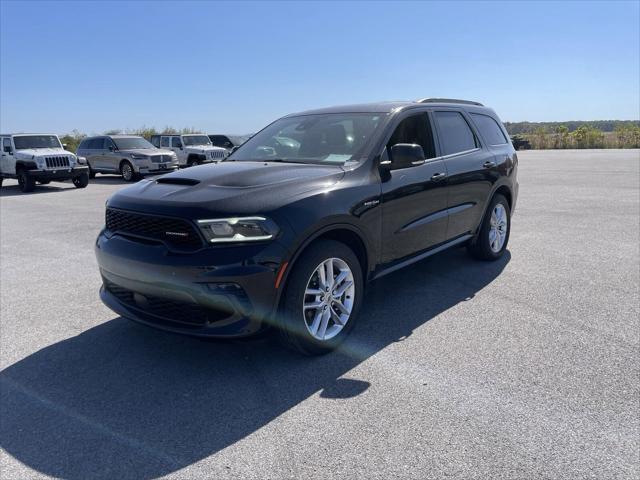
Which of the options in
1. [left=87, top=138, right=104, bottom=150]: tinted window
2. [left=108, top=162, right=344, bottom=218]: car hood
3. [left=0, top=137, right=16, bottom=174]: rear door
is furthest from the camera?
[left=87, top=138, right=104, bottom=150]: tinted window

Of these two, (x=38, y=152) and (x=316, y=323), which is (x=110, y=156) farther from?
(x=316, y=323)

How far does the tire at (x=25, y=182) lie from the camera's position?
A: 635 inches

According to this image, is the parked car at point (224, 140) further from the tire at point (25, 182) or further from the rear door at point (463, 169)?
the rear door at point (463, 169)

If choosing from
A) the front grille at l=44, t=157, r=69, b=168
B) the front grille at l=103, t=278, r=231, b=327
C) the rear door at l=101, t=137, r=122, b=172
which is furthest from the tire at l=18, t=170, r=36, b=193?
the front grille at l=103, t=278, r=231, b=327

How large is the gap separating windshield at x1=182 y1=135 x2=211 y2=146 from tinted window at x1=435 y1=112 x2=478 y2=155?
18448mm

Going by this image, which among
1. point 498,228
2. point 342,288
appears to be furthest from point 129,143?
point 342,288

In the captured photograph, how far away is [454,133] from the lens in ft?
17.0

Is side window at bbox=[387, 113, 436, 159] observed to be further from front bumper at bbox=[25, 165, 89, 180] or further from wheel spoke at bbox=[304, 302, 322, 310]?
front bumper at bbox=[25, 165, 89, 180]

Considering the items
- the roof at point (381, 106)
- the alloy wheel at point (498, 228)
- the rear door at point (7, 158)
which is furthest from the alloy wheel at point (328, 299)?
the rear door at point (7, 158)

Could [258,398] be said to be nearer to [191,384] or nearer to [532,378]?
[191,384]

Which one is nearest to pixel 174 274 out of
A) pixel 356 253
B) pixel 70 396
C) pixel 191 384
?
pixel 191 384

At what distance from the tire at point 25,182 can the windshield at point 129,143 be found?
4.22 metres

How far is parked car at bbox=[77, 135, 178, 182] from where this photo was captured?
62.7 ft

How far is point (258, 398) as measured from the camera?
121 inches
